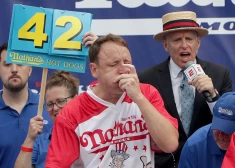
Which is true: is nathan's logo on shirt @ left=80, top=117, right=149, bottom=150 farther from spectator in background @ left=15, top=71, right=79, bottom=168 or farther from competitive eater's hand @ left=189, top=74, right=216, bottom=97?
spectator in background @ left=15, top=71, right=79, bottom=168

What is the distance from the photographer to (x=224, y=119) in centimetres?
369

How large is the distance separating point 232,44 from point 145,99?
255 centimetres

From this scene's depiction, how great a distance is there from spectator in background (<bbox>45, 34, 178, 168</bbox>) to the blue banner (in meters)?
2.20

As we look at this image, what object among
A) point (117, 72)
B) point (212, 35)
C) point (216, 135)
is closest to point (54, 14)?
point (117, 72)

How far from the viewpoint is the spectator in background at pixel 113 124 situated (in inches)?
149

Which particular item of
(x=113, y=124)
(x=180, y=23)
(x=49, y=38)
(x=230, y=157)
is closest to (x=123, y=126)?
(x=113, y=124)

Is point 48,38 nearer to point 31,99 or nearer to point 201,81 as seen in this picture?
point 201,81

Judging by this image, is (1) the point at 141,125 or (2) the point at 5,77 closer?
(1) the point at 141,125

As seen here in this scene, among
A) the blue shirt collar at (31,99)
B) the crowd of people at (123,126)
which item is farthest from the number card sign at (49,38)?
the blue shirt collar at (31,99)

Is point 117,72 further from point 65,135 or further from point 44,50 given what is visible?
point 44,50

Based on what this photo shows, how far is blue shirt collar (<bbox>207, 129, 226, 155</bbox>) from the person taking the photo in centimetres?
390

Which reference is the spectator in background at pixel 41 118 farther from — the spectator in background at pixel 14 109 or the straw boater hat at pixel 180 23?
the straw boater hat at pixel 180 23

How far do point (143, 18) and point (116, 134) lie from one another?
8.03ft

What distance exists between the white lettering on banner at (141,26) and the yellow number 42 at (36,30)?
1461 millimetres
